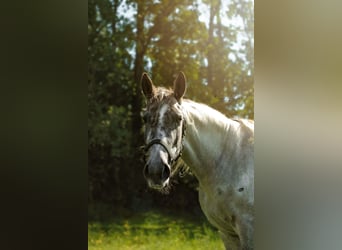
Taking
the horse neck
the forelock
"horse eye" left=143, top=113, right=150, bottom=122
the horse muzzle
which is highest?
the forelock

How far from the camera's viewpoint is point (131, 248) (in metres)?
3.53

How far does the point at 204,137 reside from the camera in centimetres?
355

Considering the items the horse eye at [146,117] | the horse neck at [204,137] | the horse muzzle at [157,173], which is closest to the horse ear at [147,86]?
the horse eye at [146,117]

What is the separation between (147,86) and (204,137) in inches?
20.9

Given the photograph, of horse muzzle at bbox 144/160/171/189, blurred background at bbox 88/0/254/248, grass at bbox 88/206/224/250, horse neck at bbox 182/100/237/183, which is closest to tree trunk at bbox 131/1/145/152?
blurred background at bbox 88/0/254/248

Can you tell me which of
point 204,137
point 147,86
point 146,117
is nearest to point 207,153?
point 204,137

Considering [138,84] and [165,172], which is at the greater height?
[138,84]

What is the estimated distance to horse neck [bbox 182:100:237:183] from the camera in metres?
3.49

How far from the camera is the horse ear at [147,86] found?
3506 millimetres

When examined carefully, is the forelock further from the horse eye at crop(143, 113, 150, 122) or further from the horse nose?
the horse nose

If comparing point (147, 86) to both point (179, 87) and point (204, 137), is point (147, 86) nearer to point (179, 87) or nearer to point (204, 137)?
point (179, 87)
